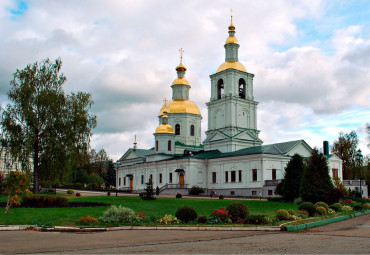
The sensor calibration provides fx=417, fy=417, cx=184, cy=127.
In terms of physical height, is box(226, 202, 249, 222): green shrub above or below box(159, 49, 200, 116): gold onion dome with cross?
below

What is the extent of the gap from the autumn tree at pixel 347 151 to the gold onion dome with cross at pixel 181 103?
86.5 feet

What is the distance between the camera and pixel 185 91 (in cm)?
7844

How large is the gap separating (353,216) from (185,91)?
55604mm

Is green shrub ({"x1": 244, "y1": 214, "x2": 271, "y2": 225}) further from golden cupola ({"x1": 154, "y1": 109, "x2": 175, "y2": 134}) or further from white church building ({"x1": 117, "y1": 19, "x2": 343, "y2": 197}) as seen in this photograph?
golden cupola ({"x1": 154, "y1": 109, "x2": 175, "y2": 134})

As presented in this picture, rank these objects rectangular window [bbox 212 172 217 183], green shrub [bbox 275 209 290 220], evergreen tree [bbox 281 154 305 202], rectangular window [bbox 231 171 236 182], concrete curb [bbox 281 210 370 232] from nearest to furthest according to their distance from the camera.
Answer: concrete curb [bbox 281 210 370 232] → green shrub [bbox 275 209 290 220] → evergreen tree [bbox 281 154 305 202] → rectangular window [bbox 231 171 236 182] → rectangular window [bbox 212 172 217 183]

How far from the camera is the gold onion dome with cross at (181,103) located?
76.7 m

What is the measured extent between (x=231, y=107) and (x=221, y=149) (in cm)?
671

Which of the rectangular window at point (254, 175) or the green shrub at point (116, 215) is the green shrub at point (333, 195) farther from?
the rectangular window at point (254, 175)

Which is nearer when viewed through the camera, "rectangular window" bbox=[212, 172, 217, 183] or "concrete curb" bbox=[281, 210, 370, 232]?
"concrete curb" bbox=[281, 210, 370, 232]

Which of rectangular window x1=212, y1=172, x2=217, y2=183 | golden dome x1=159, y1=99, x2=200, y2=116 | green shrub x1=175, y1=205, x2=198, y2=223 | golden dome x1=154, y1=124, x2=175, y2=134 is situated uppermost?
golden dome x1=159, y1=99, x2=200, y2=116

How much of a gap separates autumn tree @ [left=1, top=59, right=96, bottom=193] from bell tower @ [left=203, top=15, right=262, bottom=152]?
29.0m

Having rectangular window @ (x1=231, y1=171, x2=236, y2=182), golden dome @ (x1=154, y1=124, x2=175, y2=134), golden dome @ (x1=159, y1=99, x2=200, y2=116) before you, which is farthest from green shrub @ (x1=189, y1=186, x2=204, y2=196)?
golden dome @ (x1=159, y1=99, x2=200, y2=116)

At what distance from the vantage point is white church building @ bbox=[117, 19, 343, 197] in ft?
182

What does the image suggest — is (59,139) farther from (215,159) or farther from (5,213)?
(215,159)
